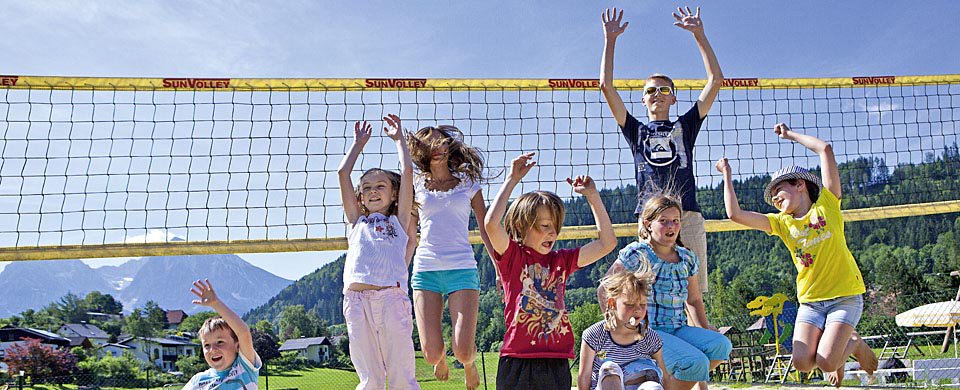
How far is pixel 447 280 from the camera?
4.48 metres

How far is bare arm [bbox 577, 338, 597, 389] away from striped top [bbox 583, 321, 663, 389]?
15 mm

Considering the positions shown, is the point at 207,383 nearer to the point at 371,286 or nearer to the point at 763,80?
the point at 371,286

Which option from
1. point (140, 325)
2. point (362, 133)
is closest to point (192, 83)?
point (362, 133)

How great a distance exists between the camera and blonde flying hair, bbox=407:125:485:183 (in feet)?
15.6

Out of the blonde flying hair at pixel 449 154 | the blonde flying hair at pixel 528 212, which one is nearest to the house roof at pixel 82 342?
the blonde flying hair at pixel 449 154

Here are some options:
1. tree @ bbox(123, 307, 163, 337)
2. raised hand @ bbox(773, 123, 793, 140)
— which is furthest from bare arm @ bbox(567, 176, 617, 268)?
tree @ bbox(123, 307, 163, 337)

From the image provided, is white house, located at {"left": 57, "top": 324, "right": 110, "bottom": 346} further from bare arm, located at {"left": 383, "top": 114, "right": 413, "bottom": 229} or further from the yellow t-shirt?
the yellow t-shirt

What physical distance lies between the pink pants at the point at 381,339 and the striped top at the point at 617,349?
93 centimetres

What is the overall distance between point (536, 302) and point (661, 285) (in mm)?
694

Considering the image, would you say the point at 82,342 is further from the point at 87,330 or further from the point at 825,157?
the point at 825,157

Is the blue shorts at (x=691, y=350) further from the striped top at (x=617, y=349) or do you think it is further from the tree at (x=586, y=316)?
the tree at (x=586, y=316)

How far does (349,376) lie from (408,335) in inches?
916

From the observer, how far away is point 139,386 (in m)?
16.8

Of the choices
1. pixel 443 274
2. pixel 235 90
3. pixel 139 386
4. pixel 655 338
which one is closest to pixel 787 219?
pixel 655 338
